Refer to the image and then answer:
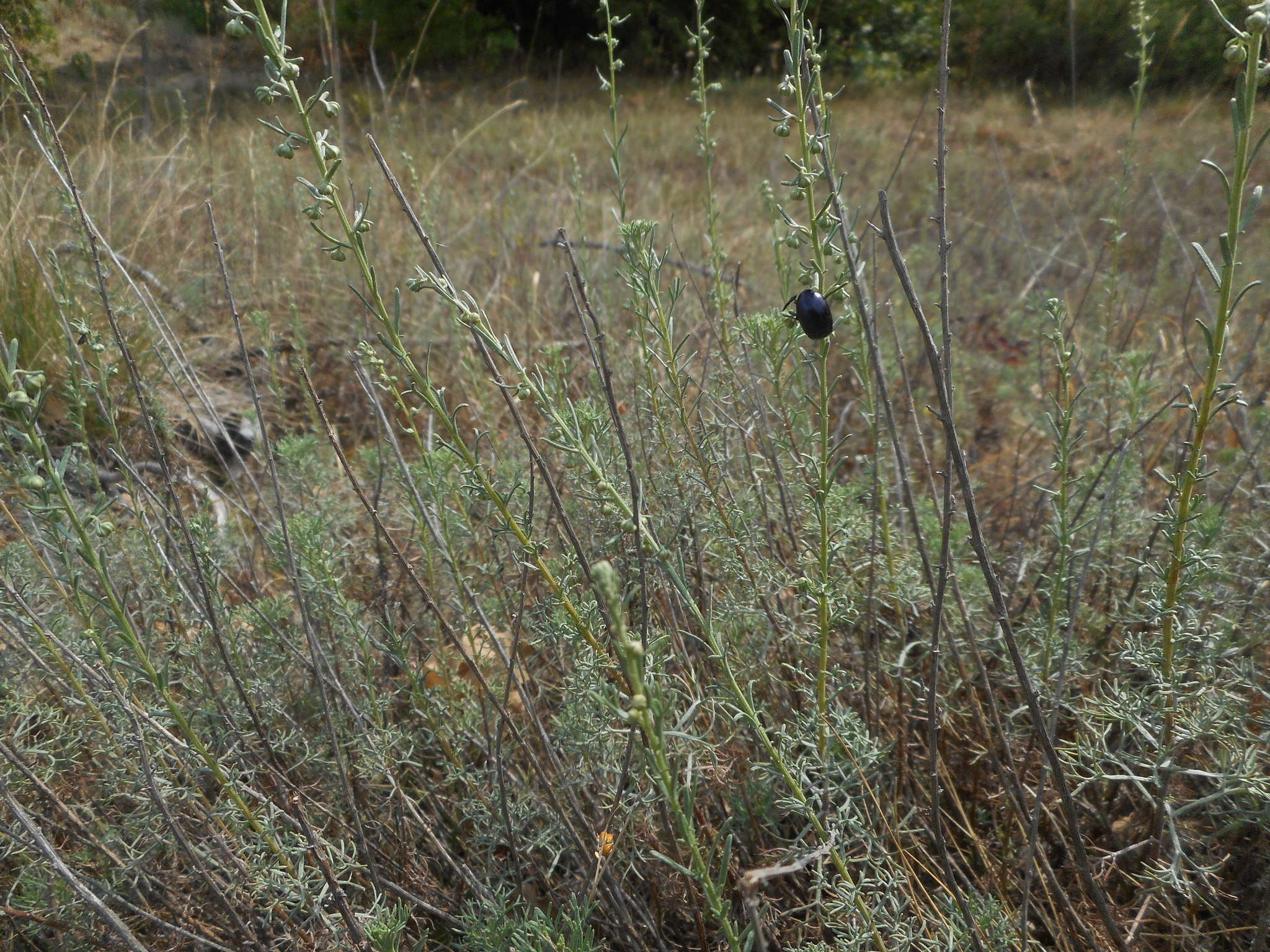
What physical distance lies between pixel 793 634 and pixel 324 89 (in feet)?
3.87

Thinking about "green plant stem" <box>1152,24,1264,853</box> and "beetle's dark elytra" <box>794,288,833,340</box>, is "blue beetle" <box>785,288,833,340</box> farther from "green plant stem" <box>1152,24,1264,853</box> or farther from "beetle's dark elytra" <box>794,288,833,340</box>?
"green plant stem" <box>1152,24,1264,853</box>

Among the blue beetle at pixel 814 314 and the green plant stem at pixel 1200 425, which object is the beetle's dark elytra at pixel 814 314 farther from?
the green plant stem at pixel 1200 425

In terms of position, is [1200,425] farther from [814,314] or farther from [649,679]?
[649,679]

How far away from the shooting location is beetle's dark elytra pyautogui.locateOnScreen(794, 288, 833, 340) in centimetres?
113

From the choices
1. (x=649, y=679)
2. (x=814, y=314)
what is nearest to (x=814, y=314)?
(x=814, y=314)

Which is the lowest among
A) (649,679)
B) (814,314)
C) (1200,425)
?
(649,679)

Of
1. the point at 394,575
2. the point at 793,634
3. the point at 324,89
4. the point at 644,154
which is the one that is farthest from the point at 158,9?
the point at 793,634

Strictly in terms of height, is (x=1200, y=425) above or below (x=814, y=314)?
below

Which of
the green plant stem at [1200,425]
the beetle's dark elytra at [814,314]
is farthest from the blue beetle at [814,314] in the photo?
the green plant stem at [1200,425]

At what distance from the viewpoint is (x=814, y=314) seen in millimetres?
1134

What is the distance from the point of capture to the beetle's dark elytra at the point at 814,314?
1130mm

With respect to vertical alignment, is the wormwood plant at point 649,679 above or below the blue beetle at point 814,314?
below

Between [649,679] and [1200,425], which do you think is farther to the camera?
[1200,425]

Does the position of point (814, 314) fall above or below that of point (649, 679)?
above
